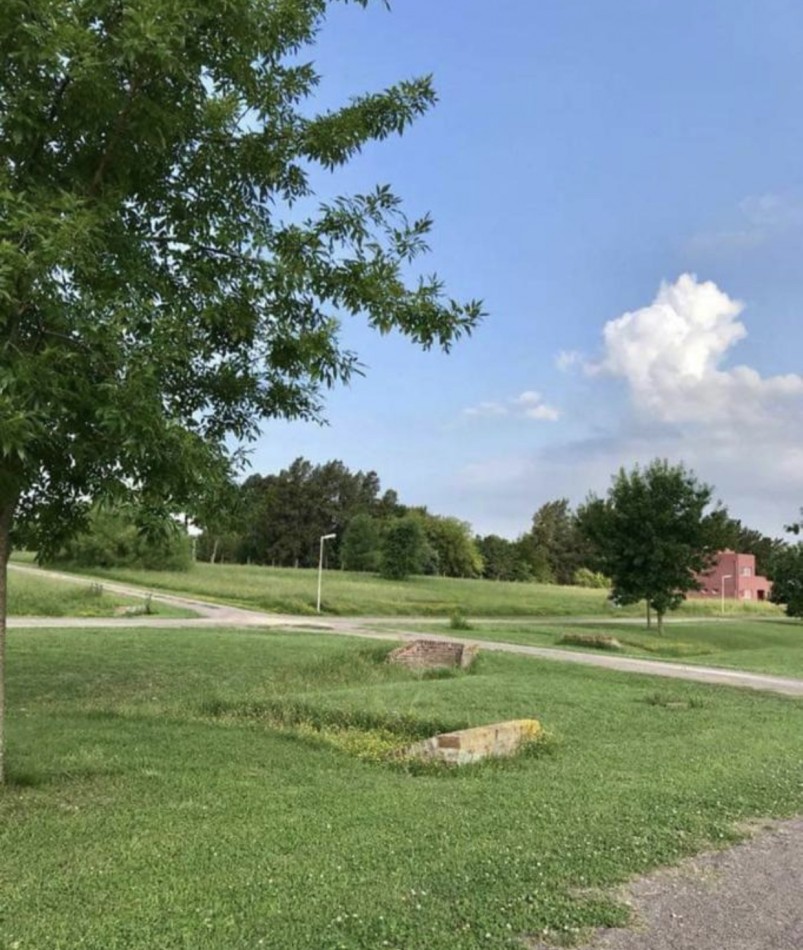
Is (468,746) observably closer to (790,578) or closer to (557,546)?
(790,578)

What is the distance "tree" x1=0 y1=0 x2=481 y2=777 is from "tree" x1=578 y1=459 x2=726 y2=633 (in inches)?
1267

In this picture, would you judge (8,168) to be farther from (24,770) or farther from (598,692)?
(598,692)

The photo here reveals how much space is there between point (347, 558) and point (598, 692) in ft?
307

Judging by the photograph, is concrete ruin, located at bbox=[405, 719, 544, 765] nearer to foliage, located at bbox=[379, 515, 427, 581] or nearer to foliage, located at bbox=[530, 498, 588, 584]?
foliage, located at bbox=[379, 515, 427, 581]

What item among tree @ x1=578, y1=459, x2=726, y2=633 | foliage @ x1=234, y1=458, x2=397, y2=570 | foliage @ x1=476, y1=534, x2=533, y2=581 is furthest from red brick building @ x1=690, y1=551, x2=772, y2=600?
tree @ x1=578, y1=459, x2=726, y2=633

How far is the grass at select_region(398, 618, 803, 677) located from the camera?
26.0 metres

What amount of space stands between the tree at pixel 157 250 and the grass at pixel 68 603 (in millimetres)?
26982

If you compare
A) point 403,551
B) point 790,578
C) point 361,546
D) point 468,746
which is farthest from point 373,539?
point 468,746

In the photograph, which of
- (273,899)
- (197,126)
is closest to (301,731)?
(273,899)

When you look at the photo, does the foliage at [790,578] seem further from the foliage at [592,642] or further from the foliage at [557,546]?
the foliage at [557,546]

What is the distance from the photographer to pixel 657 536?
36750mm

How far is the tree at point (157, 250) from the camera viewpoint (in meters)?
4.46

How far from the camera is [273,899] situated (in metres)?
4.03

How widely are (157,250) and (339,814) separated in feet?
13.5
